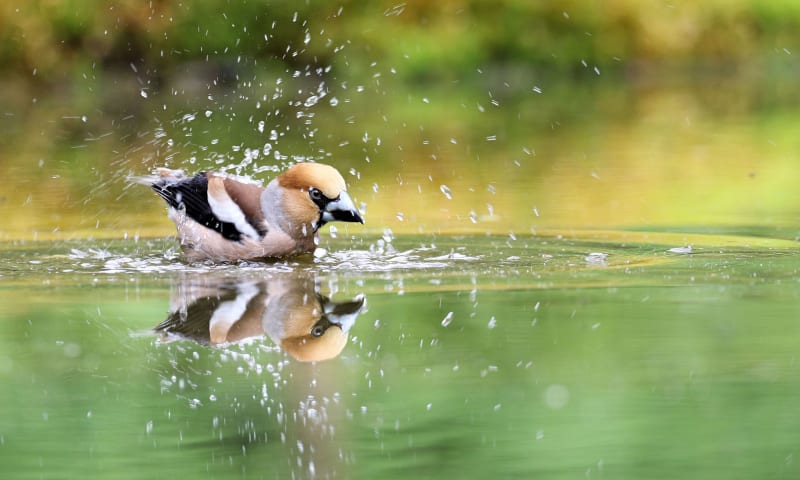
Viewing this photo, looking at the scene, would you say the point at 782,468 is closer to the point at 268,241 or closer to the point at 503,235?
the point at 268,241

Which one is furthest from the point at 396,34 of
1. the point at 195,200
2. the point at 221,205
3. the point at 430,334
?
the point at 430,334

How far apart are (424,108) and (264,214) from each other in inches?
816

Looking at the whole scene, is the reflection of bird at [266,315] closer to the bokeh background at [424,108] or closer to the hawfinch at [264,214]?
the hawfinch at [264,214]

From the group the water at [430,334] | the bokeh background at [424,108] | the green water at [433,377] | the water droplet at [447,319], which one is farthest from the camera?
the bokeh background at [424,108]

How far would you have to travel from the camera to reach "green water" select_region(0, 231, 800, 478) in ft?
17.2

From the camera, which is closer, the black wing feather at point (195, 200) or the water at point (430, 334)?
the water at point (430, 334)

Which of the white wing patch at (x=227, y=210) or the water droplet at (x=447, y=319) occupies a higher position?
the white wing patch at (x=227, y=210)

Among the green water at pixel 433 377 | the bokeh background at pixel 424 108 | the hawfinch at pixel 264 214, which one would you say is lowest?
the green water at pixel 433 377

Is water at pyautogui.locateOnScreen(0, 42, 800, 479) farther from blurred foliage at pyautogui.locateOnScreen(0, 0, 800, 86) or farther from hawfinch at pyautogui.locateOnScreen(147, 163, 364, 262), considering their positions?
blurred foliage at pyautogui.locateOnScreen(0, 0, 800, 86)

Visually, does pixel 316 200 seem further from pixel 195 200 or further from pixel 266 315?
pixel 266 315

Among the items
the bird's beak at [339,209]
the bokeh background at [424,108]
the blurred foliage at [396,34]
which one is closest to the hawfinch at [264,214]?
the bird's beak at [339,209]

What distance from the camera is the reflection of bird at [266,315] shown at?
23.6 feet

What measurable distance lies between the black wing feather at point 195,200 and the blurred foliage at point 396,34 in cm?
2654

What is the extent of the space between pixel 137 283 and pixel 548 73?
33.1m
